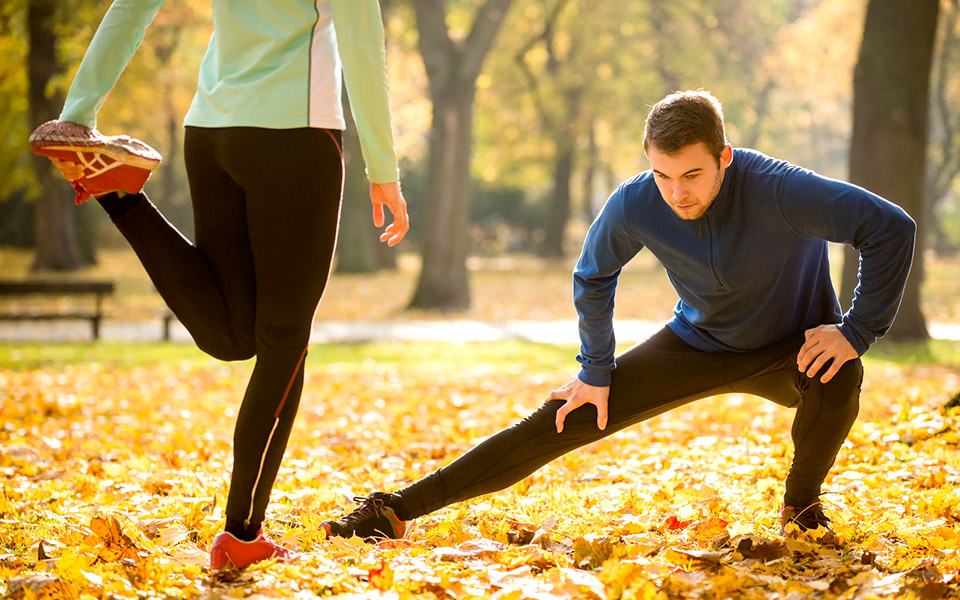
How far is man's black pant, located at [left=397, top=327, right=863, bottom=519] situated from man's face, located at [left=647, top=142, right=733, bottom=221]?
1.84 ft

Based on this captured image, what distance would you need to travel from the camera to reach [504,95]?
28.0 meters

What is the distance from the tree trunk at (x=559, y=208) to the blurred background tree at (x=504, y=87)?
0.06 m

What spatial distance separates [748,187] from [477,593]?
155cm

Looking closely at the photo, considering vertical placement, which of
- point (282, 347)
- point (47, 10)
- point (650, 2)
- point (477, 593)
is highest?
point (650, 2)

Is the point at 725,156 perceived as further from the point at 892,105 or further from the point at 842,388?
the point at 892,105

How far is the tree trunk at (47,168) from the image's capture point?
19.2 meters

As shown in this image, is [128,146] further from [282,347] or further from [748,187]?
[748,187]

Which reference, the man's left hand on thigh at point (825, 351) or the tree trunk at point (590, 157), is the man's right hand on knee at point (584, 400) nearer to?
the man's left hand on thigh at point (825, 351)

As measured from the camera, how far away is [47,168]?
20828 mm

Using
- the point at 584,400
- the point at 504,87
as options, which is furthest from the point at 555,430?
the point at 504,87

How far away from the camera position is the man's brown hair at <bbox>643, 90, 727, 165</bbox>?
9.66 ft

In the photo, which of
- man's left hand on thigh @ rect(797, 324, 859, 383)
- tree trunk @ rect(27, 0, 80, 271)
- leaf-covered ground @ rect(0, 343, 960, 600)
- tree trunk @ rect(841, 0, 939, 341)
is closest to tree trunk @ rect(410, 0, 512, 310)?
tree trunk @ rect(841, 0, 939, 341)

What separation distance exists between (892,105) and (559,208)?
20671 millimetres

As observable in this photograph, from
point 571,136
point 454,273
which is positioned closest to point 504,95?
point 571,136
